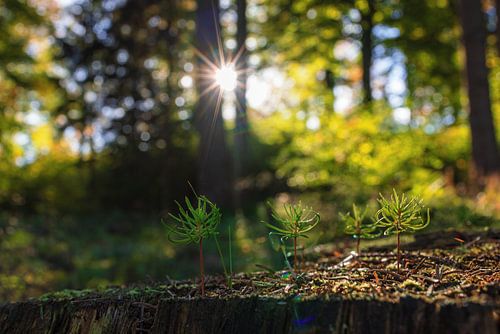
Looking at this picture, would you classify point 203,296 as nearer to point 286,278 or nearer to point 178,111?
point 286,278

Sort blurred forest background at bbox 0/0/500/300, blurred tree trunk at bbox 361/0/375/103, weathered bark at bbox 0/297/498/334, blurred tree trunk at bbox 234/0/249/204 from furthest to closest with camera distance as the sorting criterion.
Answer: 1. blurred tree trunk at bbox 361/0/375/103
2. blurred tree trunk at bbox 234/0/249/204
3. blurred forest background at bbox 0/0/500/300
4. weathered bark at bbox 0/297/498/334

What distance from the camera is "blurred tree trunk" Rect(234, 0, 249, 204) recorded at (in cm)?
1471

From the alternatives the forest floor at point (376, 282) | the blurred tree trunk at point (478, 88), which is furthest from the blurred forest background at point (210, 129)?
the forest floor at point (376, 282)

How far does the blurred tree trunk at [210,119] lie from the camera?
1129cm

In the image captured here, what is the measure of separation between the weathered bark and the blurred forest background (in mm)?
4780

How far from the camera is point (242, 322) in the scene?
1.41 meters

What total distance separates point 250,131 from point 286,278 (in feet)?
49.3

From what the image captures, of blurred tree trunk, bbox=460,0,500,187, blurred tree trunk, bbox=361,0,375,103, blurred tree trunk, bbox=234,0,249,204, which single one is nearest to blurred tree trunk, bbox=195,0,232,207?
blurred tree trunk, bbox=234,0,249,204

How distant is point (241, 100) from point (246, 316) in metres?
14.2


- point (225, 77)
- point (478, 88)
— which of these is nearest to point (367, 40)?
point (225, 77)

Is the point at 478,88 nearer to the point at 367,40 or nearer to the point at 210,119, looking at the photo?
the point at 210,119

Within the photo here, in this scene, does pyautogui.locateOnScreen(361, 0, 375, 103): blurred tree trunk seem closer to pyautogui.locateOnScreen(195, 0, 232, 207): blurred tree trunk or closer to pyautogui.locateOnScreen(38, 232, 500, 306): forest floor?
pyautogui.locateOnScreen(195, 0, 232, 207): blurred tree trunk

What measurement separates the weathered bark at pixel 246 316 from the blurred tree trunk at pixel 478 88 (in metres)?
8.95

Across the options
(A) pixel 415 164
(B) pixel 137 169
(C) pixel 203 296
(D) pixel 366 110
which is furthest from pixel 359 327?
(B) pixel 137 169
